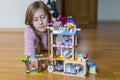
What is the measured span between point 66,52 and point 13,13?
154cm

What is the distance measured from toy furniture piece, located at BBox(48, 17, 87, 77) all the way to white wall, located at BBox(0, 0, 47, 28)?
1.41 metres

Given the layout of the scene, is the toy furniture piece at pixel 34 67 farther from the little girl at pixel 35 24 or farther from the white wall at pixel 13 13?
the white wall at pixel 13 13

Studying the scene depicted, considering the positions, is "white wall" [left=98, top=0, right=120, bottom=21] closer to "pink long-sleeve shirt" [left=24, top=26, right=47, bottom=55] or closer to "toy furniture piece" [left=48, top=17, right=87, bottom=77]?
"pink long-sleeve shirt" [left=24, top=26, right=47, bottom=55]

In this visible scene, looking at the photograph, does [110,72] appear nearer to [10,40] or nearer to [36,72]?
[36,72]

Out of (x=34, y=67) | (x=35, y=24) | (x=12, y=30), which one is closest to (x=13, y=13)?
(x=12, y=30)

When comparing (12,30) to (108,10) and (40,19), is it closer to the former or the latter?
(40,19)

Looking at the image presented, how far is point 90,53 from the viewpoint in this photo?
1.86 meters

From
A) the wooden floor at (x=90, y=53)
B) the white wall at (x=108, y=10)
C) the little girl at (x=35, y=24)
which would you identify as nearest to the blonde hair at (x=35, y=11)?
the little girl at (x=35, y=24)

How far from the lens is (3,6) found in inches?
109

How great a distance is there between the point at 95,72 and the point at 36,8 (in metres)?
0.58

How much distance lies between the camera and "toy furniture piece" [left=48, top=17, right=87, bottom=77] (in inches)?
53.2

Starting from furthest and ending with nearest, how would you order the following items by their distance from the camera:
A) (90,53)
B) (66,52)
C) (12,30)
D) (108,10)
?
(108,10) < (12,30) < (90,53) < (66,52)

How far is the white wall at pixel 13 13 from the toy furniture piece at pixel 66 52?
141cm

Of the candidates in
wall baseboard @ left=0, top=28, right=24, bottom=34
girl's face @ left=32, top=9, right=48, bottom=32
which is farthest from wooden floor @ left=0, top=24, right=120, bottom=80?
girl's face @ left=32, top=9, right=48, bottom=32
